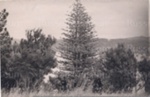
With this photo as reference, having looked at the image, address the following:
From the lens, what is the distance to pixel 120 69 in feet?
9.04

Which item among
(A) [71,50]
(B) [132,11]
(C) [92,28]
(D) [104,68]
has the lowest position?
(D) [104,68]

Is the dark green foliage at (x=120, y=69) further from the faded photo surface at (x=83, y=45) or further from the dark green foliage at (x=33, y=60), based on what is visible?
the dark green foliage at (x=33, y=60)

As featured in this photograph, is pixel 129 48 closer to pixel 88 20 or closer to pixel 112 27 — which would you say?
pixel 112 27

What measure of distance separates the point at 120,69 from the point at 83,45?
480 millimetres

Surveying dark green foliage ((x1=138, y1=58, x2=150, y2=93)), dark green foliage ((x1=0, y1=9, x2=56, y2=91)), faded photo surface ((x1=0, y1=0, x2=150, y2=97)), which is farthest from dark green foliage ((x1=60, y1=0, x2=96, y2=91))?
dark green foliage ((x1=138, y1=58, x2=150, y2=93))

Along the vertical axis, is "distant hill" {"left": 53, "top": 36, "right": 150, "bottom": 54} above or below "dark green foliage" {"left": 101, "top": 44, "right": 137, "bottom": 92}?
above

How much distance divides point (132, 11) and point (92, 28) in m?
0.48

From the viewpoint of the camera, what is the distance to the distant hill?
2.73 m

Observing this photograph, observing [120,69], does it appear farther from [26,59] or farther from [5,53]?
[5,53]

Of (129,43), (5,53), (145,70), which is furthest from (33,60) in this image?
(145,70)

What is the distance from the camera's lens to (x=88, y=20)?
2764mm

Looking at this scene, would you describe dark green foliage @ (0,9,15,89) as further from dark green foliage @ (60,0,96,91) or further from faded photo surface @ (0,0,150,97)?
dark green foliage @ (60,0,96,91)

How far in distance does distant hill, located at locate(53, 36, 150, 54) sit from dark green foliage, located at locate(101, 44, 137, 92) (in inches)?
1.9

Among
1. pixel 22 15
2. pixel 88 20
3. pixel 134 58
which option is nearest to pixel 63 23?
pixel 88 20
